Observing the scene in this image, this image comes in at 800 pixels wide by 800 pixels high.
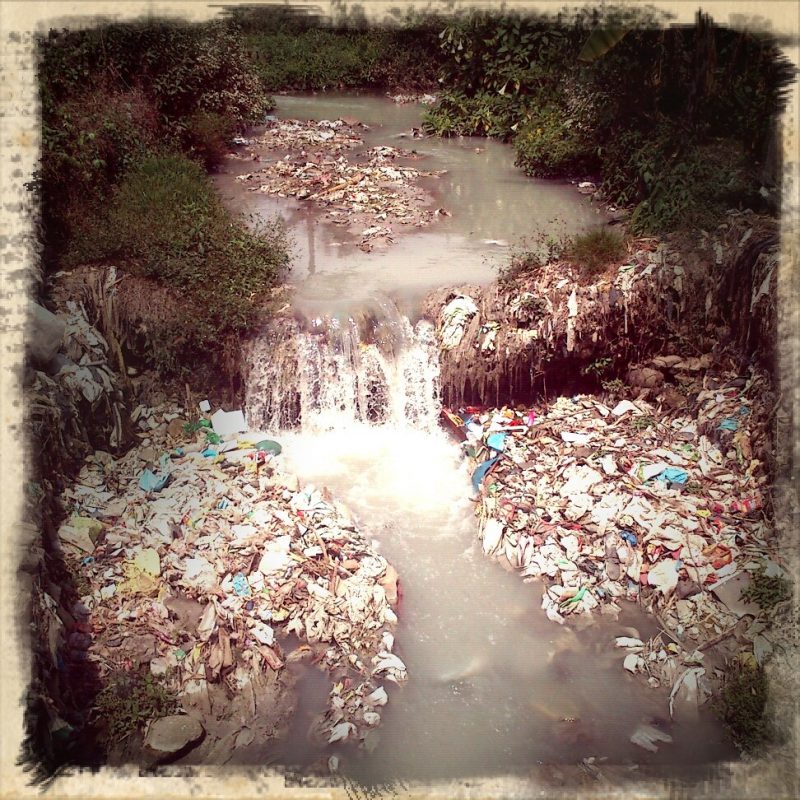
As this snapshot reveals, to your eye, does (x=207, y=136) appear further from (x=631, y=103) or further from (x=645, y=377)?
(x=645, y=377)

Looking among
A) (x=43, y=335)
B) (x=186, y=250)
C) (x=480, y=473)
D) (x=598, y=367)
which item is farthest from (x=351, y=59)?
(x=480, y=473)

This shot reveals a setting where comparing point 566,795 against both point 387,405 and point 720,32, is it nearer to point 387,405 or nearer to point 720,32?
point 387,405

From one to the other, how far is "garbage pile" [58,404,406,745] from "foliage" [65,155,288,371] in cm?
123

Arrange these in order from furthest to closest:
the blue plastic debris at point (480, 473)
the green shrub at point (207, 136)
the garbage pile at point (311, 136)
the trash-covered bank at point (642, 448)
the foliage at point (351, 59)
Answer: the garbage pile at point (311, 136), the foliage at point (351, 59), the green shrub at point (207, 136), the blue plastic debris at point (480, 473), the trash-covered bank at point (642, 448)

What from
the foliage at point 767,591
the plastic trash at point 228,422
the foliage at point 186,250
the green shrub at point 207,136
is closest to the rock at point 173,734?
the plastic trash at point 228,422

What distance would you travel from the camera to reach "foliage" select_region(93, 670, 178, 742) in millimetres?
4094

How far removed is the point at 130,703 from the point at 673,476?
14.0 feet

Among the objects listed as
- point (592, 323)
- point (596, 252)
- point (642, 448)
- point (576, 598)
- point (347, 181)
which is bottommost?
point (576, 598)

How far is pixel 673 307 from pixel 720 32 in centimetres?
278

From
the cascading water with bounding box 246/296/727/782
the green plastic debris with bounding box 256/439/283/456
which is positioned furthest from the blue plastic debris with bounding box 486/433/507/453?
the green plastic debris with bounding box 256/439/283/456

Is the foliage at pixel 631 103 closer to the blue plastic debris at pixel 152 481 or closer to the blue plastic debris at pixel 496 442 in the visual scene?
the blue plastic debris at pixel 496 442

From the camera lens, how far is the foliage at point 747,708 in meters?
4.14

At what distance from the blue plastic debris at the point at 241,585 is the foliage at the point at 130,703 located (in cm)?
75

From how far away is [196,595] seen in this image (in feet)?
15.9
